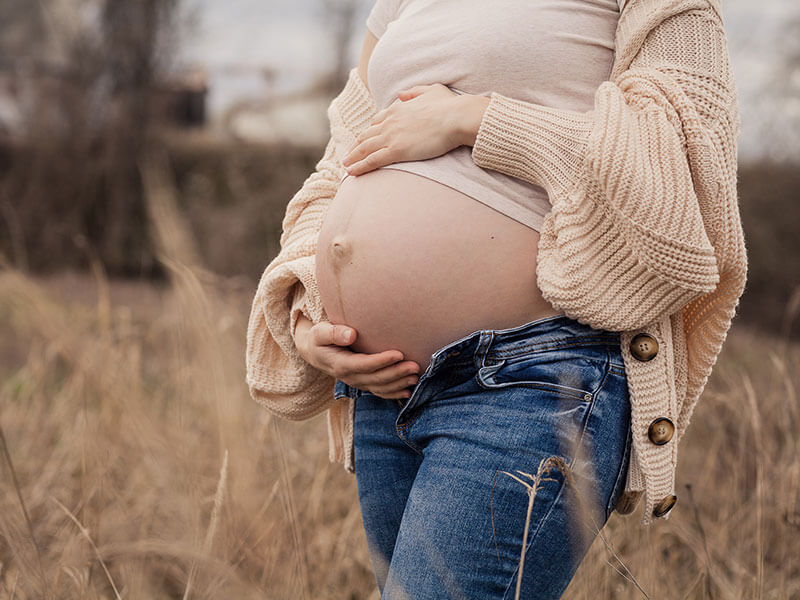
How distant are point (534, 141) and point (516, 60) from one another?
16cm

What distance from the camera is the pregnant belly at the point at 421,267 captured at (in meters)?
1.07

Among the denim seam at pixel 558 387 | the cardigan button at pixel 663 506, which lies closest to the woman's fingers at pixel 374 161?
the denim seam at pixel 558 387

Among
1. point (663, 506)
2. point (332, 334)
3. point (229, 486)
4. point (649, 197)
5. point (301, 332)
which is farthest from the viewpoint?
point (229, 486)

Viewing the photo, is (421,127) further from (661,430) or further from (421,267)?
(661,430)

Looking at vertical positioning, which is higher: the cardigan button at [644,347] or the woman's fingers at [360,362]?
the cardigan button at [644,347]

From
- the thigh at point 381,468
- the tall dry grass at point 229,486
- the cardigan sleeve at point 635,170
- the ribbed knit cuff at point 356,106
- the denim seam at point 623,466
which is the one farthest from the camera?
the tall dry grass at point 229,486

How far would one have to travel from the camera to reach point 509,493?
98 centimetres

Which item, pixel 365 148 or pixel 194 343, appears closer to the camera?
pixel 365 148

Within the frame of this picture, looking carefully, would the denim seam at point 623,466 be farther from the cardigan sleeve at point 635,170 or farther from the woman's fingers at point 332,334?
the woman's fingers at point 332,334

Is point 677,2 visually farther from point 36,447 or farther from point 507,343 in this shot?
point 36,447

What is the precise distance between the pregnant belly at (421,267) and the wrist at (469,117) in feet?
0.27

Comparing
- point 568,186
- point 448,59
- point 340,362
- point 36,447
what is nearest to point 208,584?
point 340,362

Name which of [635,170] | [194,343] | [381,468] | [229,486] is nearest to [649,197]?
[635,170]

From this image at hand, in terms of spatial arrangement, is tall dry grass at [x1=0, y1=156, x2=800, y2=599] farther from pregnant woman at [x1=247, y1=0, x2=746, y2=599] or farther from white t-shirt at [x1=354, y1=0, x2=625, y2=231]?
white t-shirt at [x1=354, y1=0, x2=625, y2=231]
